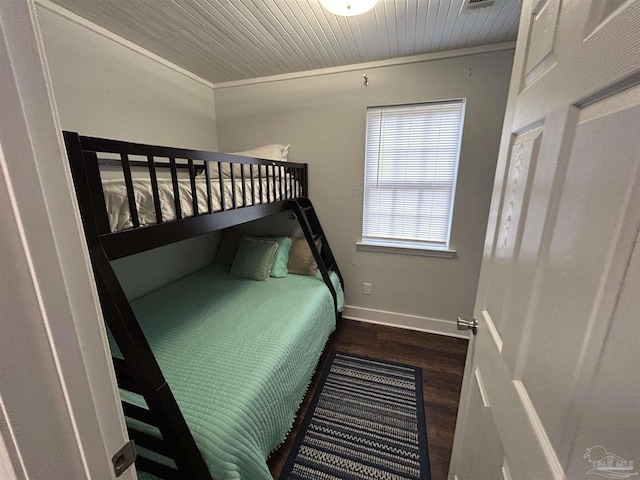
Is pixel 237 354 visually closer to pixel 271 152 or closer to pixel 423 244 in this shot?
pixel 271 152

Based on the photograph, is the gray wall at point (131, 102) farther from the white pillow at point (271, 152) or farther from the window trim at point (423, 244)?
the window trim at point (423, 244)

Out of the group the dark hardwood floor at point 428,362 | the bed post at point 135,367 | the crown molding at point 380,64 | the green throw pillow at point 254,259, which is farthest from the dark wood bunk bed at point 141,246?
the crown molding at point 380,64

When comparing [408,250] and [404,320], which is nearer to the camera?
[408,250]

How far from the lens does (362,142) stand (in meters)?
2.33

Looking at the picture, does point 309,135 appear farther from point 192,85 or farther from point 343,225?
point 192,85

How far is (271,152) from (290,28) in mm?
930

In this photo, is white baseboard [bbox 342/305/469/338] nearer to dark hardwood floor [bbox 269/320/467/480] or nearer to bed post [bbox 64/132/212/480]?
dark hardwood floor [bbox 269/320/467/480]

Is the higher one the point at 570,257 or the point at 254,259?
the point at 570,257

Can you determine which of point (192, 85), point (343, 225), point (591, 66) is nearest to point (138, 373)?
point (591, 66)

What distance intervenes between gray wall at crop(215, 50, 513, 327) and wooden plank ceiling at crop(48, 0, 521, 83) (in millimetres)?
195

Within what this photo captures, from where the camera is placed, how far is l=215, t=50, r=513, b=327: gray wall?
2.01 metres

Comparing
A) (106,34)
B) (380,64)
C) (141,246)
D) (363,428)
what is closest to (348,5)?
(380,64)

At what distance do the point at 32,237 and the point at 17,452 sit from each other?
28 centimetres

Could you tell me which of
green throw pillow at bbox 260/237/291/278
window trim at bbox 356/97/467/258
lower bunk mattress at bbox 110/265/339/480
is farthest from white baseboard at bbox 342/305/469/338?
green throw pillow at bbox 260/237/291/278
